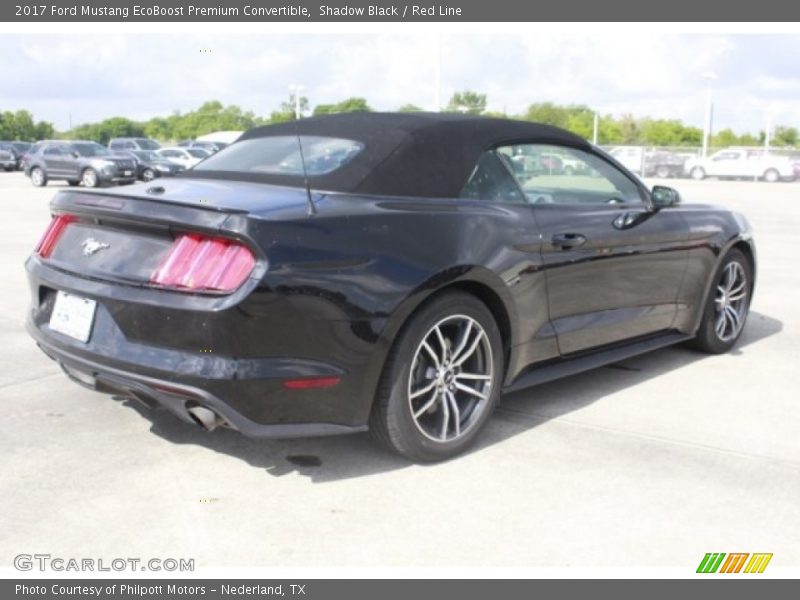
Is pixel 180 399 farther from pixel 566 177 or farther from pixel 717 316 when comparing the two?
pixel 717 316

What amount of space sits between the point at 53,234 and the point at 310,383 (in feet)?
4.77

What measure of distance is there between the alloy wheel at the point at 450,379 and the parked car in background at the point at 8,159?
4221 cm

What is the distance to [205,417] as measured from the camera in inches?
129

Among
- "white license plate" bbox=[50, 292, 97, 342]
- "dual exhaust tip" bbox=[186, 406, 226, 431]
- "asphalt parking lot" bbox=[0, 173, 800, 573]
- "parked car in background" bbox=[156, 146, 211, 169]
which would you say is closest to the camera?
"asphalt parking lot" bbox=[0, 173, 800, 573]

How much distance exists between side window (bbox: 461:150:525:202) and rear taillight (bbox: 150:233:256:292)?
3.93 feet

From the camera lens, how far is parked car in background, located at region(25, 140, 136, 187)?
25.7m

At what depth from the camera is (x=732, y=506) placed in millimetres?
3379

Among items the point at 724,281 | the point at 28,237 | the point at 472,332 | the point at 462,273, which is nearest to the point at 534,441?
the point at 472,332

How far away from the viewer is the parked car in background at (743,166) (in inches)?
1554

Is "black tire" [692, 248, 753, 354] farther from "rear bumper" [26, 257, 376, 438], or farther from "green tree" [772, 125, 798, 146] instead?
"green tree" [772, 125, 798, 146]

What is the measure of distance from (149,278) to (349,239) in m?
0.75

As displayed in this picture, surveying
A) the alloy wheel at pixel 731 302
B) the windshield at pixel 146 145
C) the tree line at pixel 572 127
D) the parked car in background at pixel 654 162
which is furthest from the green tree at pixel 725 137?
the alloy wheel at pixel 731 302

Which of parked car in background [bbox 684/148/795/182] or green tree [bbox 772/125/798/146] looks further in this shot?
green tree [bbox 772/125/798/146]

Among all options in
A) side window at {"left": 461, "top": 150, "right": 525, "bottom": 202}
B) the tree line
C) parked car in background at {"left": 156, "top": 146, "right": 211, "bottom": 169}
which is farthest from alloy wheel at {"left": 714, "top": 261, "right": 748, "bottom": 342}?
the tree line
